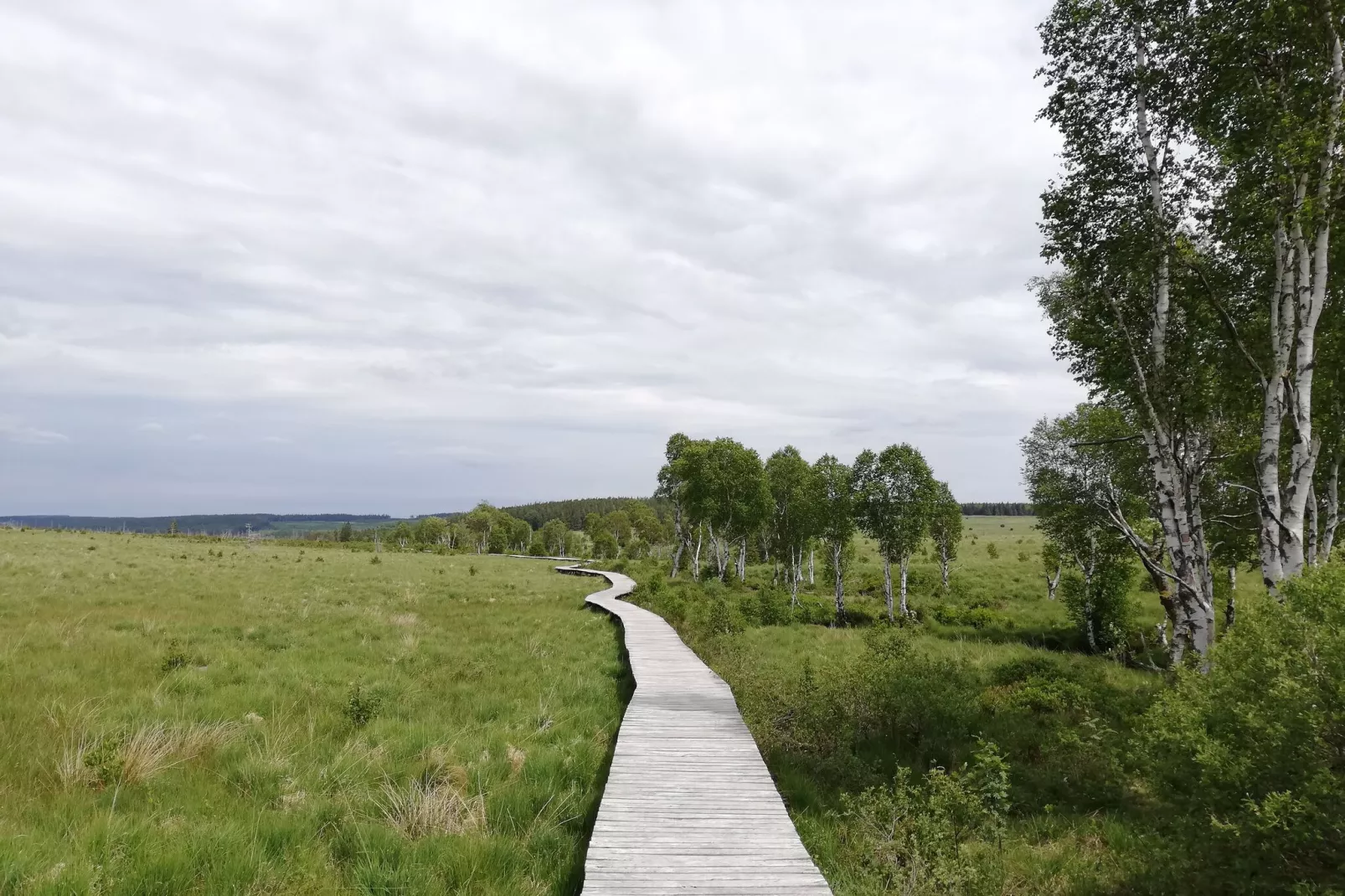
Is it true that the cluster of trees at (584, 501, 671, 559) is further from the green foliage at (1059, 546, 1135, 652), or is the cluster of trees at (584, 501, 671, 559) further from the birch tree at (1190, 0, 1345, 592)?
the birch tree at (1190, 0, 1345, 592)

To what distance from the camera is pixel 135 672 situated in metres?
12.0

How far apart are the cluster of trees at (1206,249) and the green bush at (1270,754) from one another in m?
4.14

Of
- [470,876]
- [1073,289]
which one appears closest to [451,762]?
[470,876]

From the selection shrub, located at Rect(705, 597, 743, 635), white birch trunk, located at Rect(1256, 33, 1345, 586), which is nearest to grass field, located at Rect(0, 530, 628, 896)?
shrub, located at Rect(705, 597, 743, 635)

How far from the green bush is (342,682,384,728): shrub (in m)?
11.1

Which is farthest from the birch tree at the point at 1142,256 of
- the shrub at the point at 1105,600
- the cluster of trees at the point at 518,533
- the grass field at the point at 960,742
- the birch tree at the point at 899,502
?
the cluster of trees at the point at 518,533

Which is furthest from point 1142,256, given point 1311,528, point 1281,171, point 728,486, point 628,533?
point 628,533

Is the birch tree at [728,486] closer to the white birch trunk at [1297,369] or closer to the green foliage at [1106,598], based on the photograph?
the green foliage at [1106,598]

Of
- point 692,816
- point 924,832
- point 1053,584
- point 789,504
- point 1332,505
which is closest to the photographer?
point 924,832

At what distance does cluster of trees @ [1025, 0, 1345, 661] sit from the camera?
880cm

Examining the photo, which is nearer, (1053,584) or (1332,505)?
(1332,505)

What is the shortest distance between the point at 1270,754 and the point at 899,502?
31.2 metres

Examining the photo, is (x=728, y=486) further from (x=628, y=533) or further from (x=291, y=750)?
(x=628, y=533)

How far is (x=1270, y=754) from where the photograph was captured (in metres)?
5.44
